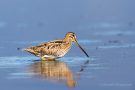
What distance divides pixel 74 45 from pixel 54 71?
4231 millimetres

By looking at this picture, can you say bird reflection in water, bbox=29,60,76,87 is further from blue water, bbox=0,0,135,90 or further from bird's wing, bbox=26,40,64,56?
bird's wing, bbox=26,40,64,56

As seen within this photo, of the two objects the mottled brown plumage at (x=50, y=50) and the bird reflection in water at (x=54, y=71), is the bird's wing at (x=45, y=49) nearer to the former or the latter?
the mottled brown plumage at (x=50, y=50)

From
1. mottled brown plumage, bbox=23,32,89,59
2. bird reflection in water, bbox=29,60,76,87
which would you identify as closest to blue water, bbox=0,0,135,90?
bird reflection in water, bbox=29,60,76,87

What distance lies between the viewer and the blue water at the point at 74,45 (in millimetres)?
13406

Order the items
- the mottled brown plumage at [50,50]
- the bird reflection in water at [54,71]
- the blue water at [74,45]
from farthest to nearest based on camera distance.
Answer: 1. the mottled brown plumage at [50,50]
2. the bird reflection in water at [54,71]
3. the blue water at [74,45]

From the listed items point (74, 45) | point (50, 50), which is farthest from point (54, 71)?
point (74, 45)

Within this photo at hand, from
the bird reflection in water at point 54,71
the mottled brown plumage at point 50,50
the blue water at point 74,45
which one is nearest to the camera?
the blue water at point 74,45

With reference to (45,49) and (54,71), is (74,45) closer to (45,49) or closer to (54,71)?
(45,49)

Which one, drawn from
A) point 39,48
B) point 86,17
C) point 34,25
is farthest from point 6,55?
point 86,17

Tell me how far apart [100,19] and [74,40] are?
23.9 ft

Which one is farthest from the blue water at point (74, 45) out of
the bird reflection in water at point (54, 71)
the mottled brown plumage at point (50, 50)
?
the mottled brown plumage at point (50, 50)

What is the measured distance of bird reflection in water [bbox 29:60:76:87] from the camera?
13609 millimetres

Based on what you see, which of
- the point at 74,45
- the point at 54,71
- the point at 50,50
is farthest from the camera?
the point at 74,45

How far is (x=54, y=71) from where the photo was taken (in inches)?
574
